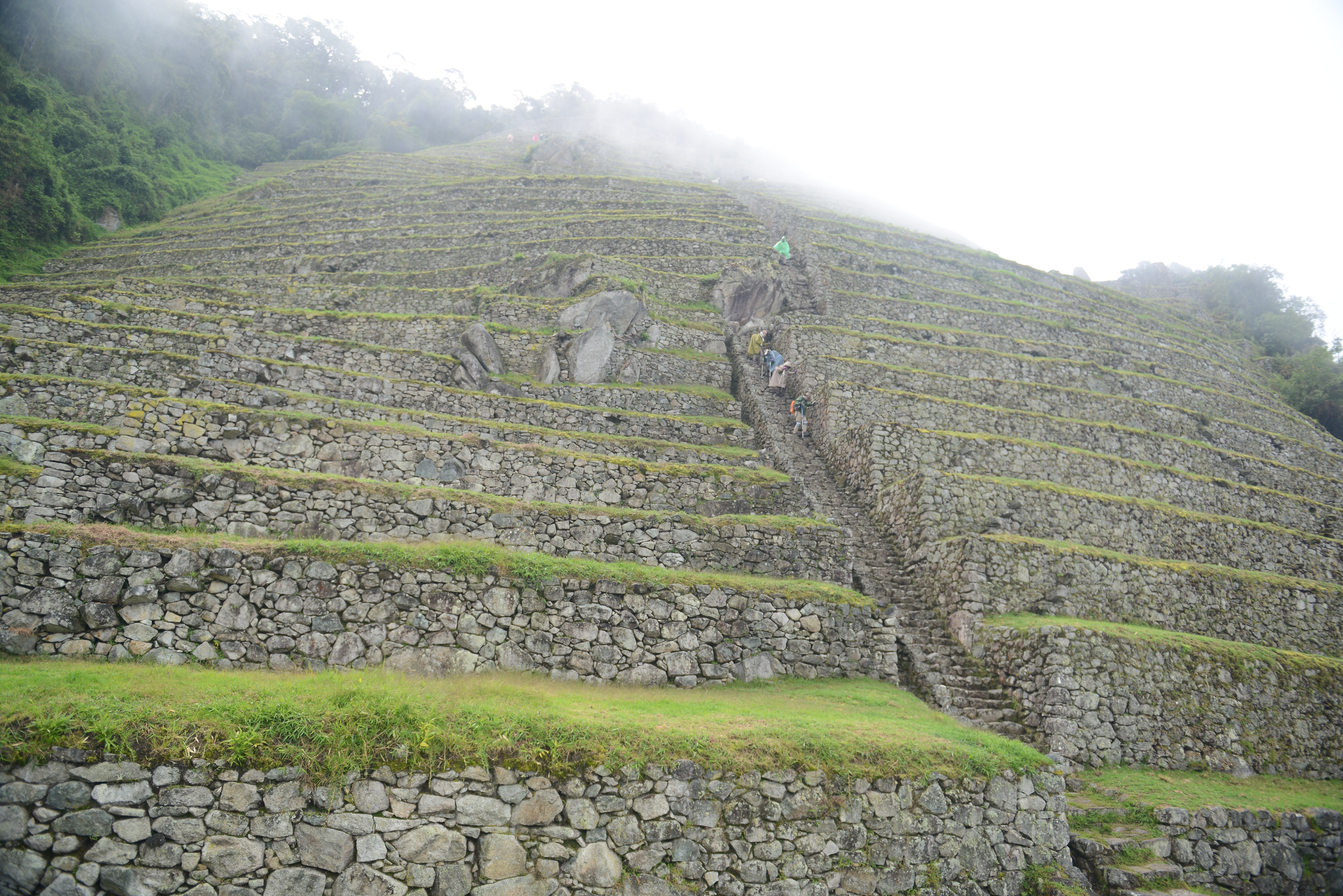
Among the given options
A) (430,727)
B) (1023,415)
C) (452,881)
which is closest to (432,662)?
(430,727)

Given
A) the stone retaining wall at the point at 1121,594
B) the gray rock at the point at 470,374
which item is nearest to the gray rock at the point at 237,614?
the gray rock at the point at 470,374

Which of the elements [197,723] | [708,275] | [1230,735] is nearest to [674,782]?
[197,723]

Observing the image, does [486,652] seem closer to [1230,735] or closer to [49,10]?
[1230,735]

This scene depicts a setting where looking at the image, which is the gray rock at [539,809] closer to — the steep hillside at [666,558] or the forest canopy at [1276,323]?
the steep hillside at [666,558]

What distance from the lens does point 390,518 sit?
1098cm

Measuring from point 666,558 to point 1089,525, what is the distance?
10672mm

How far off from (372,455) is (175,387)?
510cm

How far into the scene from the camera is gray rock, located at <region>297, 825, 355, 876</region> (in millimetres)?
5941

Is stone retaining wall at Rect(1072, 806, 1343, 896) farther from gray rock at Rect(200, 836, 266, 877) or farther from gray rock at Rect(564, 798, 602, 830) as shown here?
gray rock at Rect(200, 836, 266, 877)

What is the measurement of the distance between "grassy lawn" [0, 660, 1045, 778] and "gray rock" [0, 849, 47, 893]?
2.39 ft

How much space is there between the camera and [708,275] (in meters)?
27.7

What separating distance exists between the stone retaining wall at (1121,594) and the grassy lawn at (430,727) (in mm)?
4304

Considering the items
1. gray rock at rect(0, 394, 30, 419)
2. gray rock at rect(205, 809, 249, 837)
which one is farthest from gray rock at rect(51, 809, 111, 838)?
gray rock at rect(0, 394, 30, 419)

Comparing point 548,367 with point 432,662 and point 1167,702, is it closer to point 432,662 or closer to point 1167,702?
point 432,662
